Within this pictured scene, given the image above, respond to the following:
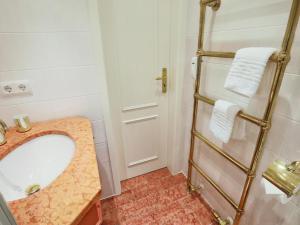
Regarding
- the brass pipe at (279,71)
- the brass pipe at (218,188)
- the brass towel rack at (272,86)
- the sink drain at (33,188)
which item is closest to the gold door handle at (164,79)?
the brass towel rack at (272,86)

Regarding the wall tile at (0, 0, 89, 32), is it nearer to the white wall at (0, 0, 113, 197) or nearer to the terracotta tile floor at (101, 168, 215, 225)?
the white wall at (0, 0, 113, 197)

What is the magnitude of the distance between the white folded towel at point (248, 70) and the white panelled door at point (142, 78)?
2.47 ft

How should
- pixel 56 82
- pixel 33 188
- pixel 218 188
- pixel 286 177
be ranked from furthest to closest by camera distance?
pixel 218 188
pixel 56 82
pixel 33 188
pixel 286 177

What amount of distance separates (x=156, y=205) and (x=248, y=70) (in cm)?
133

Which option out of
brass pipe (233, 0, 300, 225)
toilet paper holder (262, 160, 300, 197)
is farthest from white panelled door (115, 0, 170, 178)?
toilet paper holder (262, 160, 300, 197)

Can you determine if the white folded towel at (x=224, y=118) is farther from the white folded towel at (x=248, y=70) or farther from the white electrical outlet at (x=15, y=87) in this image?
the white electrical outlet at (x=15, y=87)

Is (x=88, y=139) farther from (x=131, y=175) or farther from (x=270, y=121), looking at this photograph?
(x=131, y=175)

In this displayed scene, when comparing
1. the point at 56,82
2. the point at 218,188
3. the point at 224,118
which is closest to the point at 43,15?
the point at 56,82

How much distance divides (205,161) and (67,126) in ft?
3.53

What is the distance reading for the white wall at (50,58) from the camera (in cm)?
90

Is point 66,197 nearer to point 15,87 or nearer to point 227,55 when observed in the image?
point 15,87

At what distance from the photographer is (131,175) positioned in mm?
1812

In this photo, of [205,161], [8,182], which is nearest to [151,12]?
[205,161]

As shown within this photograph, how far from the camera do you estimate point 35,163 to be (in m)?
0.89
